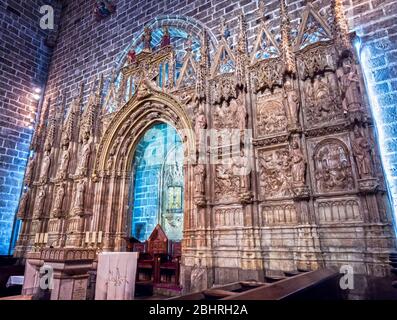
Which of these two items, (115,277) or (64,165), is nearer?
(115,277)

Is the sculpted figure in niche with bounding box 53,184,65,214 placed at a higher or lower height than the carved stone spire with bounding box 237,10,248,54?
lower

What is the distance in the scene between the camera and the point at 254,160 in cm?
634

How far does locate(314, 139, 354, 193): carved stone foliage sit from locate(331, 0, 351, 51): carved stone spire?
6.57 feet

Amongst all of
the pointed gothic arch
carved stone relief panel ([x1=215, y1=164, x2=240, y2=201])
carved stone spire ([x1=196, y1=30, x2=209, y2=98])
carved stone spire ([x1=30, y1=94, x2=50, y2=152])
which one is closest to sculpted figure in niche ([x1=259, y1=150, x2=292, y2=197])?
carved stone relief panel ([x1=215, y1=164, x2=240, y2=201])

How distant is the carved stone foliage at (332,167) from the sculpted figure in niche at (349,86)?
2.37 ft

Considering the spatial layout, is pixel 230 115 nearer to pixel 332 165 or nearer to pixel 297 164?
pixel 297 164

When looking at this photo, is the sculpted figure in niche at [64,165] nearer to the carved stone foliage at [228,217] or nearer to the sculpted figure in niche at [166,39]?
the sculpted figure in niche at [166,39]

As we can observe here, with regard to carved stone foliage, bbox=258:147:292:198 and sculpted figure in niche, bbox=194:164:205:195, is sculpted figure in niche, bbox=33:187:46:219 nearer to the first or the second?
sculpted figure in niche, bbox=194:164:205:195

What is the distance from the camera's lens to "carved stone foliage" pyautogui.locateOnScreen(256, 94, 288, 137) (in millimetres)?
6281

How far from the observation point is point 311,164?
568 centimetres

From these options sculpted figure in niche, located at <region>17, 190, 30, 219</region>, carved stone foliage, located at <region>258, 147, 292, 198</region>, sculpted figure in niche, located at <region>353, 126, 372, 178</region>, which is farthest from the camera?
sculpted figure in niche, located at <region>17, 190, 30, 219</region>

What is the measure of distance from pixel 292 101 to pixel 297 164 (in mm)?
1426

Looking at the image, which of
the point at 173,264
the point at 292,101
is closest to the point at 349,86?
the point at 292,101
